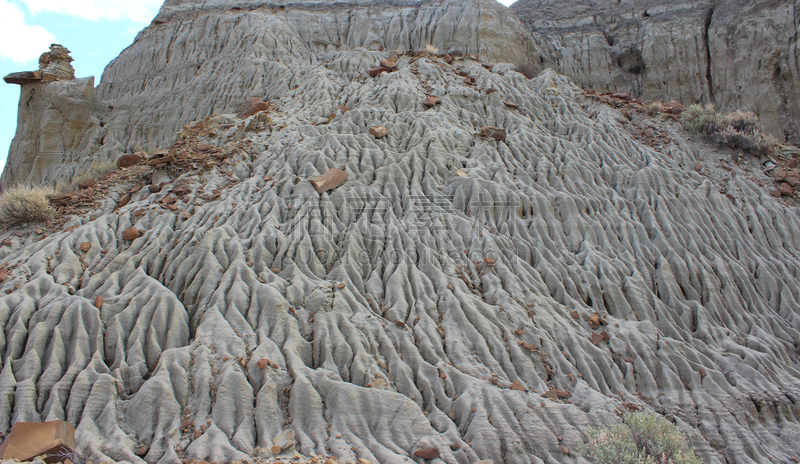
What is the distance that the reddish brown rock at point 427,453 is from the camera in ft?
23.5

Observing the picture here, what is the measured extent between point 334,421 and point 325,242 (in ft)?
15.1

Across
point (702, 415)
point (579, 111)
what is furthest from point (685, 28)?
point (702, 415)

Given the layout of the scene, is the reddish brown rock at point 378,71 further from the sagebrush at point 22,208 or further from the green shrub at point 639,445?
the green shrub at point 639,445

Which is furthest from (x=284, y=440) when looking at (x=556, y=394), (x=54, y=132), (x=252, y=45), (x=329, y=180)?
(x=54, y=132)

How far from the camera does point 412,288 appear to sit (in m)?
10.4

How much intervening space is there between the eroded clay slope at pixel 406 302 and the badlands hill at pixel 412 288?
5 cm

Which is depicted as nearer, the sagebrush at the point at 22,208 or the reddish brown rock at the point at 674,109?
the sagebrush at the point at 22,208

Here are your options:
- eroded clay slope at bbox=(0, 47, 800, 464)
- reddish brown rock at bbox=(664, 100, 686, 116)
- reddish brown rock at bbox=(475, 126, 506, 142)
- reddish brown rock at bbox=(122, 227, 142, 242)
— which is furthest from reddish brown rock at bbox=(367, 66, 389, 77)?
reddish brown rock at bbox=(122, 227, 142, 242)

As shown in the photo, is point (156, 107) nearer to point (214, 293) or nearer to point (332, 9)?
point (332, 9)

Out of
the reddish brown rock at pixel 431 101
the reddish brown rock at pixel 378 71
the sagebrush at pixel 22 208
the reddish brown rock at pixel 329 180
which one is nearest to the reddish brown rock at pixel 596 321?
the reddish brown rock at pixel 329 180

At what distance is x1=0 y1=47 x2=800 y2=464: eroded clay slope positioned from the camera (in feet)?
25.0

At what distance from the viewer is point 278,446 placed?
7.07 m

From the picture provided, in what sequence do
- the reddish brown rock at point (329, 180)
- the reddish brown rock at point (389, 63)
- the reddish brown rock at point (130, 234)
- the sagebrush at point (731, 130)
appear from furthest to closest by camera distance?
the reddish brown rock at point (389, 63), the sagebrush at point (731, 130), the reddish brown rock at point (329, 180), the reddish brown rock at point (130, 234)

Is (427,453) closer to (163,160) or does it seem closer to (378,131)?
(378,131)
